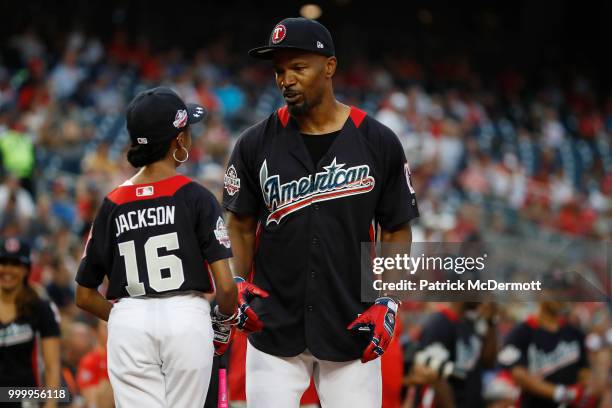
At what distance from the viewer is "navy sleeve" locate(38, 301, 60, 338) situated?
6.23 meters

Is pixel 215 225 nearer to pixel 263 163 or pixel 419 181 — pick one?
pixel 263 163

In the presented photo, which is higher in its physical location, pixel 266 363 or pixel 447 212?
pixel 447 212

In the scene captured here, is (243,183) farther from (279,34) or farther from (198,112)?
(279,34)

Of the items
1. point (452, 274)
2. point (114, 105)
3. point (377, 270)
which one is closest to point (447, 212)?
point (114, 105)

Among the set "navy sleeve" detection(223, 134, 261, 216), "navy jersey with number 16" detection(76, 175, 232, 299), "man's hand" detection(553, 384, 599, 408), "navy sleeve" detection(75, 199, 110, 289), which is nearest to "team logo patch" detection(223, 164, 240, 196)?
"navy sleeve" detection(223, 134, 261, 216)

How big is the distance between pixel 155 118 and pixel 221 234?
1.80 ft

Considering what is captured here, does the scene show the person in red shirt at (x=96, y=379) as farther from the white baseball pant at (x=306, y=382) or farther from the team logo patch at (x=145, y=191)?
the team logo patch at (x=145, y=191)

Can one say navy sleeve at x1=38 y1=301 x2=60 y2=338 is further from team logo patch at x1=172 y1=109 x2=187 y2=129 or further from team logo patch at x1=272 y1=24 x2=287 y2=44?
team logo patch at x1=272 y1=24 x2=287 y2=44

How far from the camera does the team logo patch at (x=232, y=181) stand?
15.8 feet

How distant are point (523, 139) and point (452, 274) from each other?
15.7 m

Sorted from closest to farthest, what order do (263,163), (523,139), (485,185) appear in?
1. (263,163)
2. (485,185)
3. (523,139)

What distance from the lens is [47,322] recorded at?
20.5 ft

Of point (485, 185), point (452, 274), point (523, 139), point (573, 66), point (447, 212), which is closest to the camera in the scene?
point (452, 274)

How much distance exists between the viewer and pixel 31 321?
6215mm
